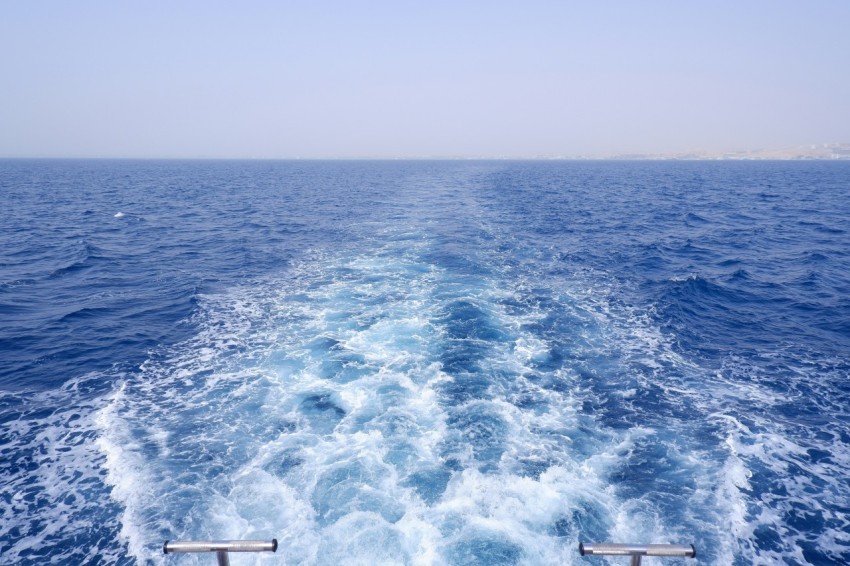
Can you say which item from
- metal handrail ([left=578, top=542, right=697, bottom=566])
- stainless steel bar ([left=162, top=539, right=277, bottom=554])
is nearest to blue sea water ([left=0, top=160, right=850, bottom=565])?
stainless steel bar ([left=162, top=539, right=277, bottom=554])

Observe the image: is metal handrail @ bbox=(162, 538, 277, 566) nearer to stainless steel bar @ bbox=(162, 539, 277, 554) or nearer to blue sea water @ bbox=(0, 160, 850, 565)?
stainless steel bar @ bbox=(162, 539, 277, 554)

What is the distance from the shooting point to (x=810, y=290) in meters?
29.8

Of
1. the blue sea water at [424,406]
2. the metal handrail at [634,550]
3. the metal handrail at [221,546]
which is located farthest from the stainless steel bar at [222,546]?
the blue sea water at [424,406]

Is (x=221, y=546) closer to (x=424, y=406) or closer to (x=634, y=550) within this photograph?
(x=634, y=550)

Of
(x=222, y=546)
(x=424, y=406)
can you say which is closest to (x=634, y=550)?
(x=222, y=546)

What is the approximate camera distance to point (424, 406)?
16.5 metres

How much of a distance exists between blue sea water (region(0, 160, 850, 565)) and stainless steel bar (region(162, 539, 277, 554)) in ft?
15.6

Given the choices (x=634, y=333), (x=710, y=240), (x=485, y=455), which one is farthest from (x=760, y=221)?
(x=485, y=455)

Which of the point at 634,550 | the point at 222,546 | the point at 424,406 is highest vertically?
the point at 634,550

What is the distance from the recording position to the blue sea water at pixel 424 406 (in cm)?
1138

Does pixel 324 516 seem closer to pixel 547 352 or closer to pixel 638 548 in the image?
pixel 638 548

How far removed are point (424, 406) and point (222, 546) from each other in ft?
34.5

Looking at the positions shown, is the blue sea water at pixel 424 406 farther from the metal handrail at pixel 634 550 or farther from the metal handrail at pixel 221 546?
the metal handrail at pixel 634 550

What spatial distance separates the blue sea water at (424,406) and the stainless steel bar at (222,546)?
4756 millimetres
